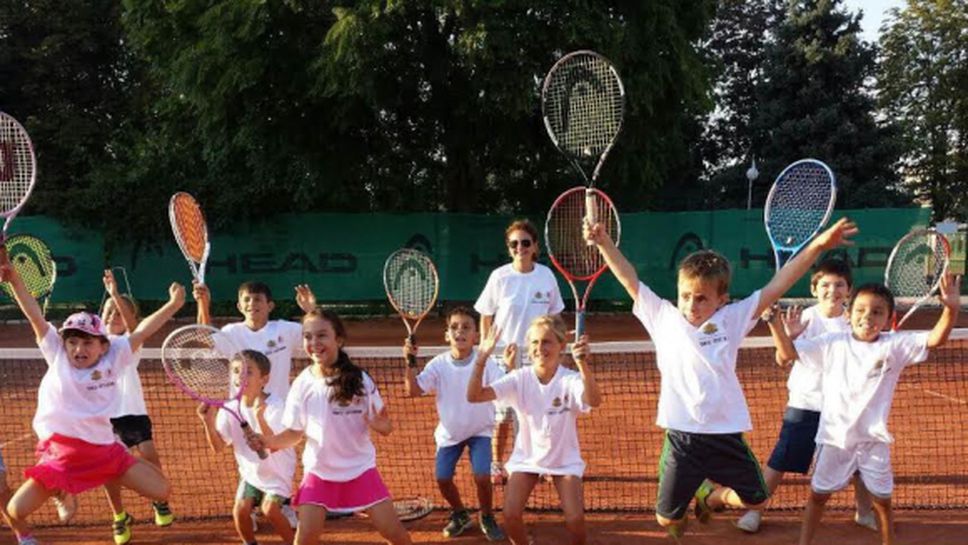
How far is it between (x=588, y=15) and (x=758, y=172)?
13.7 m

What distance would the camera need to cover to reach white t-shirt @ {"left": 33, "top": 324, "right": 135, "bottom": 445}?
3979 mm

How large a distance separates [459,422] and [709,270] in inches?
69.1

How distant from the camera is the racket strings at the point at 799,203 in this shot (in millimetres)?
4730

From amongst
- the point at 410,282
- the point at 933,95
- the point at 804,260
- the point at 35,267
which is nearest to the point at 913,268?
the point at 804,260

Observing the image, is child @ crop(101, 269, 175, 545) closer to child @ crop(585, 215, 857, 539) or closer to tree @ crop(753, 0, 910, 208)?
child @ crop(585, 215, 857, 539)

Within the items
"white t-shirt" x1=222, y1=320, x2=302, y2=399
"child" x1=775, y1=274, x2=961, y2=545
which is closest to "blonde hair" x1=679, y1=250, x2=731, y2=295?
"child" x1=775, y1=274, x2=961, y2=545

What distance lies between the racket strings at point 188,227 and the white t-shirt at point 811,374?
3.57 metres

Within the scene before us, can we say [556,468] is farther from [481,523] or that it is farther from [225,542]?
[225,542]

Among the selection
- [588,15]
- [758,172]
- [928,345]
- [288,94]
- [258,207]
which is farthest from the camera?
[758,172]

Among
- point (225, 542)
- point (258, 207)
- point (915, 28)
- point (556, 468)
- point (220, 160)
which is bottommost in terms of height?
point (225, 542)

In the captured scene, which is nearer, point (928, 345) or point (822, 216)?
point (928, 345)

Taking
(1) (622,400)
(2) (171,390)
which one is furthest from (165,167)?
(1) (622,400)

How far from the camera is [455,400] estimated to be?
4.61 meters

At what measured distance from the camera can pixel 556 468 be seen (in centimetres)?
400
